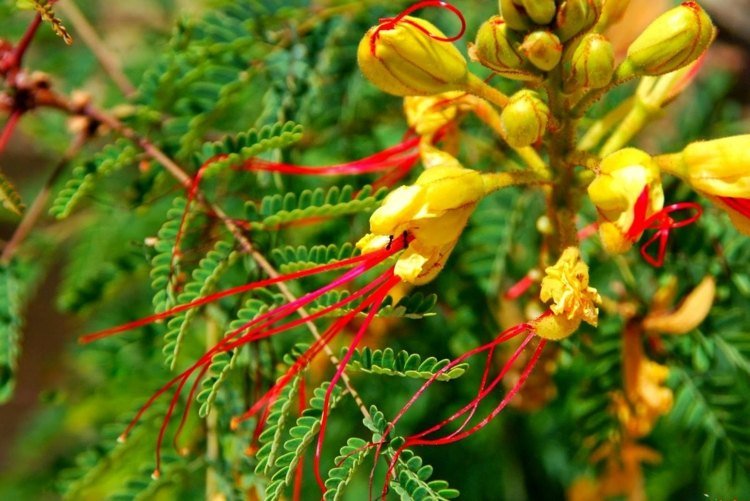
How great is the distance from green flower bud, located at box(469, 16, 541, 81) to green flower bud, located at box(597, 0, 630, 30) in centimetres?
17

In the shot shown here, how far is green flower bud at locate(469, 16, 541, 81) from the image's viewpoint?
3.67ft

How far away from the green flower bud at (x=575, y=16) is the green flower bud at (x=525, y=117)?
0.08m

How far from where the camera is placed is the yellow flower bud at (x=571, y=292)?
44.0 inches

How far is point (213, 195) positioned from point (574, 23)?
2.73 ft

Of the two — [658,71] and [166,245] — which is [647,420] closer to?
[658,71]

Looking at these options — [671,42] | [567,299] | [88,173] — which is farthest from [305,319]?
[671,42]

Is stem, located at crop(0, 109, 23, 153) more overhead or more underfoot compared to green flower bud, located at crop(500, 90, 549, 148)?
more overhead

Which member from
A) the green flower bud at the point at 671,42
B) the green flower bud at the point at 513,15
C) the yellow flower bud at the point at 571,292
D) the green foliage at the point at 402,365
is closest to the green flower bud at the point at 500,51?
the green flower bud at the point at 513,15

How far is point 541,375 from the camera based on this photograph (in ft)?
5.69

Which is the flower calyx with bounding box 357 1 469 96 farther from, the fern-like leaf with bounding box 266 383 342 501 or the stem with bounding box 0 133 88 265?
the stem with bounding box 0 133 88 265

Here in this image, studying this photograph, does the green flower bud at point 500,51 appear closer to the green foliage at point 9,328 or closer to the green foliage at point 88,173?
the green foliage at point 88,173

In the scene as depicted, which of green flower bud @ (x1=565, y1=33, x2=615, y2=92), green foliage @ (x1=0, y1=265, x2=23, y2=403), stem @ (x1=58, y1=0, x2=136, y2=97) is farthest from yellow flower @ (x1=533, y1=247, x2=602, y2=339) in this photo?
stem @ (x1=58, y1=0, x2=136, y2=97)

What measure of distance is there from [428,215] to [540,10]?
0.27 meters

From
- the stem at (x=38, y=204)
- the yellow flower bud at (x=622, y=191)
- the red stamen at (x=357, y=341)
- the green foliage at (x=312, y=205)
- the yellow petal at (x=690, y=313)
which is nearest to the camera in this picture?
the yellow flower bud at (x=622, y=191)
